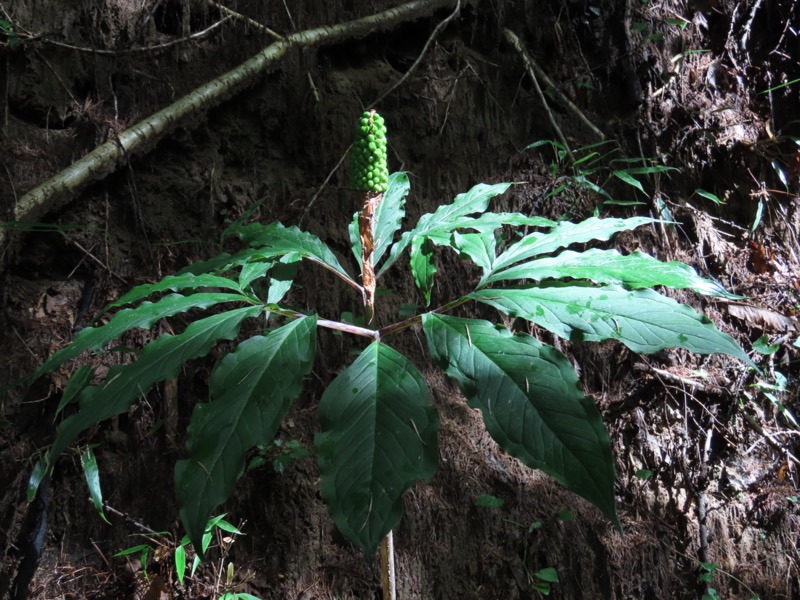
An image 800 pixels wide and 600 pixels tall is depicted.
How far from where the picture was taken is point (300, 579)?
1664 mm

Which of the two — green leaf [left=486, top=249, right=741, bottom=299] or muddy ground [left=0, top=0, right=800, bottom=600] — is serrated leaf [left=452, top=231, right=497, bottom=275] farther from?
muddy ground [left=0, top=0, right=800, bottom=600]

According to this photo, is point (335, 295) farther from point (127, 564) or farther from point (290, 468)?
point (127, 564)

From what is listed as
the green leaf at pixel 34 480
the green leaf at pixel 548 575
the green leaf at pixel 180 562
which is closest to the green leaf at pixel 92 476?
the green leaf at pixel 34 480

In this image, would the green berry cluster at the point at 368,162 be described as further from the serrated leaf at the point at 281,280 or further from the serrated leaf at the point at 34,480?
the serrated leaf at the point at 34,480

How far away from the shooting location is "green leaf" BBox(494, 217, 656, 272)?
119cm

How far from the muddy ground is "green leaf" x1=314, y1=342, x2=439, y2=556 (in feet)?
3.43

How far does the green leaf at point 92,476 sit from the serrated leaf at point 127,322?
0.61 meters

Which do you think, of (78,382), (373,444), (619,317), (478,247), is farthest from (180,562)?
(619,317)

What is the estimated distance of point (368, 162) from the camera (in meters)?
1.13

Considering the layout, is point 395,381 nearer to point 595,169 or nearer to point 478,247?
point 478,247

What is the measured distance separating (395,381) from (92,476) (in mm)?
1191

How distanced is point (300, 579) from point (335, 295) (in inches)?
38.8

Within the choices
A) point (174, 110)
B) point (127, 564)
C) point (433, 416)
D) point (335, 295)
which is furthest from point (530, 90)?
point (127, 564)

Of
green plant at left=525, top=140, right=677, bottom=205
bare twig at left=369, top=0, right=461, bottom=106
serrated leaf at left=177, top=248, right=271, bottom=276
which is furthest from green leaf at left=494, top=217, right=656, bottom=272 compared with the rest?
bare twig at left=369, top=0, right=461, bottom=106
